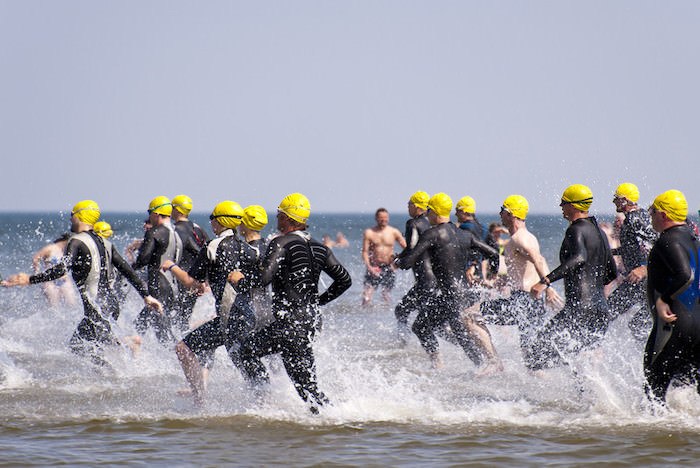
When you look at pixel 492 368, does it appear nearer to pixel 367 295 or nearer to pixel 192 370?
pixel 192 370

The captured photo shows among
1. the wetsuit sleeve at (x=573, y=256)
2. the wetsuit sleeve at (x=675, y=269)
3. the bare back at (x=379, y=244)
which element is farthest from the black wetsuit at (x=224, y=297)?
the bare back at (x=379, y=244)

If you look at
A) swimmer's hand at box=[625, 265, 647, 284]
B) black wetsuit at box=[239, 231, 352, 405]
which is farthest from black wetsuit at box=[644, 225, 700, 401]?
swimmer's hand at box=[625, 265, 647, 284]

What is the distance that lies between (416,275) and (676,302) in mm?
4741

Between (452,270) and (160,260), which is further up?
(160,260)

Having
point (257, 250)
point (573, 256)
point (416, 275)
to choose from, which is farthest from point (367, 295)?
point (257, 250)

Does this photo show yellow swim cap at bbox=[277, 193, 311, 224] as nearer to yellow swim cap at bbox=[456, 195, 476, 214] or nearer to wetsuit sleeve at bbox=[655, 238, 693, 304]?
wetsuit sleeve at bbox=[655, 238, 693, 304]

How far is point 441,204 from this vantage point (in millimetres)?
10336

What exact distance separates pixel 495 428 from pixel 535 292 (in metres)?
1.20

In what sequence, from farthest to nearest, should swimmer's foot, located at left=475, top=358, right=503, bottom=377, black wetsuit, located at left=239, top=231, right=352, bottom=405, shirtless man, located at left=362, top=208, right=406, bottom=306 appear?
shirtless man, located at left=362, top=208, right=406, bottom=306
swimmer's foot, located at left=475, top=358, right=503, bottom=377
black wetsuit, located at left=239, top=231, right=352, bottom=405

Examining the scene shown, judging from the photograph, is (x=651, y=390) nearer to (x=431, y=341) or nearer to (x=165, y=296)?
(x=431, y=341)

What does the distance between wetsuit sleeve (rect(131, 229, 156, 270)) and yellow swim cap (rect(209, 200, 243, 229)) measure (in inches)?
96.4

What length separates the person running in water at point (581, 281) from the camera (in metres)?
8.13

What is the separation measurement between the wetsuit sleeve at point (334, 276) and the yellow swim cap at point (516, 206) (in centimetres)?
264

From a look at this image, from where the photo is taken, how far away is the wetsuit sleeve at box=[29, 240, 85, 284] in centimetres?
922
